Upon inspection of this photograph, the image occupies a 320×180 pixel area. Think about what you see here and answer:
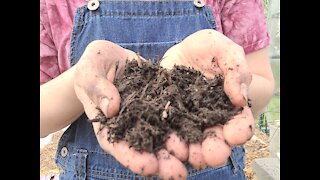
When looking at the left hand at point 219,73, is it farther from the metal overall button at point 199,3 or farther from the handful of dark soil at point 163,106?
the metal overall button at point 199,3

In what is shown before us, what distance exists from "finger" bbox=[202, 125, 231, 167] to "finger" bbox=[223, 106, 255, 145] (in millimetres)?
18

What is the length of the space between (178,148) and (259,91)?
0.71m

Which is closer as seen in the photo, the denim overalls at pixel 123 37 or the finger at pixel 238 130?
the finger at pixel 238 130

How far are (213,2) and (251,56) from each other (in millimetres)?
272

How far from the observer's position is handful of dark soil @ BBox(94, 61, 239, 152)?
0.98 metres

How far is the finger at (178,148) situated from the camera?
37.8 inches

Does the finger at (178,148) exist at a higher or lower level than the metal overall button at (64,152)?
higher

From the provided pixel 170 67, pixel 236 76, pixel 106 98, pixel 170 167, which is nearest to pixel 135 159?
pixel 170 167

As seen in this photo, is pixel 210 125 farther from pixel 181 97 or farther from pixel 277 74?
pixel 277 74

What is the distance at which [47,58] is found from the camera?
151 centimetres

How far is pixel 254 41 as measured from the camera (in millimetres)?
1646

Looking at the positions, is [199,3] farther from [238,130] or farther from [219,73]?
[238,130]

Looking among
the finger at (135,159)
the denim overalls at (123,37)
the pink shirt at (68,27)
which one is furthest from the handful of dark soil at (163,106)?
the pink shirt at (68,27)

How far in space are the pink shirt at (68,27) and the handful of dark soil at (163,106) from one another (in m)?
0.35
